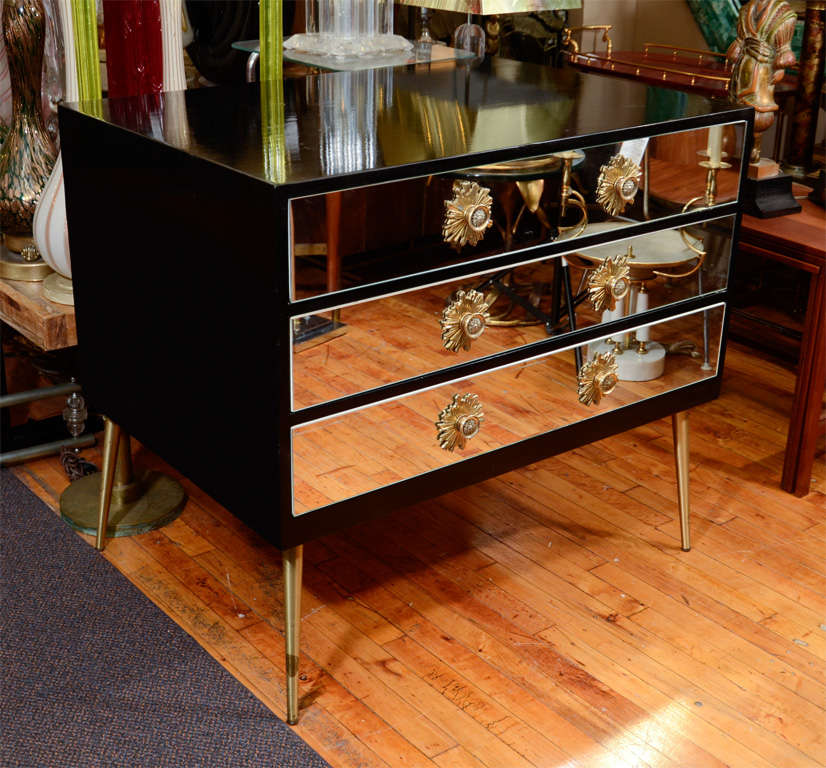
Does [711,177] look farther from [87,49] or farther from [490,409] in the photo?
[87,49]

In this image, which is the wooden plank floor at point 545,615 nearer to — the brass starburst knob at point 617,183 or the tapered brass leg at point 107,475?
the tapered brass leg at point 107,475

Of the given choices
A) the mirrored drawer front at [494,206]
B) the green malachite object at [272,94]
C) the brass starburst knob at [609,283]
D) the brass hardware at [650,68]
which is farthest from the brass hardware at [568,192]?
the brass hardware at [650,68]

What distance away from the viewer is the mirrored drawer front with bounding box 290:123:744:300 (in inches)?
51.5

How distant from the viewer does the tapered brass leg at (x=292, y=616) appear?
4.90ft

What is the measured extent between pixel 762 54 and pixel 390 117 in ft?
3.05

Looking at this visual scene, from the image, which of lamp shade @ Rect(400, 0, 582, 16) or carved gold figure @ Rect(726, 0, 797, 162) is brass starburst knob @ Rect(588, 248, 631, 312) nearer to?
lamp shade @ Rect(400, 0, 582, 16)

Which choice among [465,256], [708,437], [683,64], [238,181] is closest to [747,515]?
[708,437]

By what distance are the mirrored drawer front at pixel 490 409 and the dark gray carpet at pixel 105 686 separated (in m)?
0.36

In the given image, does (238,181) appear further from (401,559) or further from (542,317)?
(401,559)

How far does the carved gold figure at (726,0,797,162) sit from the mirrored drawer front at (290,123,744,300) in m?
0.52

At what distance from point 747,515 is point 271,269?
49.9 inches

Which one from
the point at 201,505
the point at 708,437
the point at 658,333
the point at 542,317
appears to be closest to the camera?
the point at 542,317

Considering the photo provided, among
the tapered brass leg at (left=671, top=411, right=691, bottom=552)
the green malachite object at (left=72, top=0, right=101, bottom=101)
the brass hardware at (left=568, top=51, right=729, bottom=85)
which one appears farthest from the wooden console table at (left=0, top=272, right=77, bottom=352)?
the brass hardware at (left=568, top=51, right=729, bottom=85)

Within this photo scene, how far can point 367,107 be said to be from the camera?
1.66 meters
